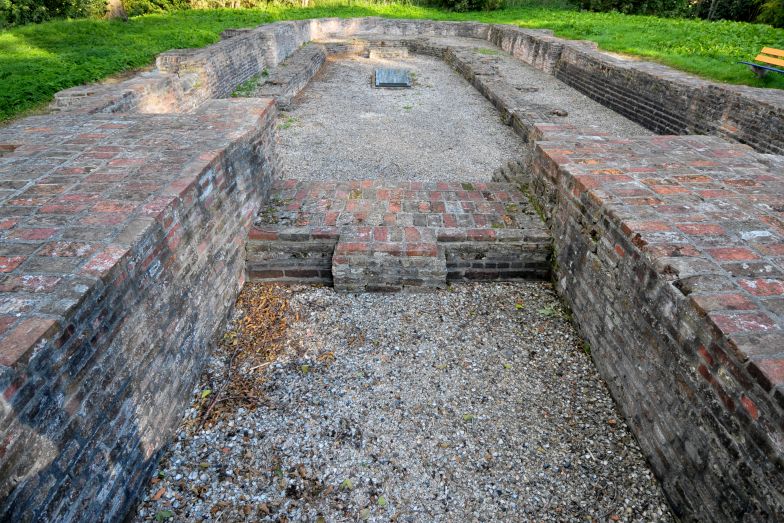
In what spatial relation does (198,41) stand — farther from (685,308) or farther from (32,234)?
(685,308)

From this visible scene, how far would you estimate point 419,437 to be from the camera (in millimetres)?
2668

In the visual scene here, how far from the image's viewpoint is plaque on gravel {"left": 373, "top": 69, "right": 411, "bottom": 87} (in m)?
11.0

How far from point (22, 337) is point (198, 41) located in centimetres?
1408

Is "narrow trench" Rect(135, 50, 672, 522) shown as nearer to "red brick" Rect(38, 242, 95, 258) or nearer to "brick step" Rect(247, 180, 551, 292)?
"brick step" Rect(247, 180, 551, 292)

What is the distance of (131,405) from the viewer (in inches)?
88.4

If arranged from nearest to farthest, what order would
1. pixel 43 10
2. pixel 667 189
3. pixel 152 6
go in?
pixel 667 189 < pixel 43 10 < pixel 152 6

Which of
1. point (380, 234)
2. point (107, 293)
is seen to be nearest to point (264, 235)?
point (380, 234)

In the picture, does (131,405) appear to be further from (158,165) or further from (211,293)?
(158,165)

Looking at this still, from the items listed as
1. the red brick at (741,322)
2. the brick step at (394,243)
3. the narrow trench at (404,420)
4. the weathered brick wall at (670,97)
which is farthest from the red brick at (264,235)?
the weathered brick wall at (670,97)

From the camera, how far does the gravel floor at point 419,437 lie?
2318 mm

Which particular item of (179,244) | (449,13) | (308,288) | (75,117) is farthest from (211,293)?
(449,13)

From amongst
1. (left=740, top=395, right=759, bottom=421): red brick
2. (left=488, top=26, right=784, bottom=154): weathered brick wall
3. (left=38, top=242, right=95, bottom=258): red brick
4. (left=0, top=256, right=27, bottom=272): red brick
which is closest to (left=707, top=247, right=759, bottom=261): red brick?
(left=740, top=395, right=759, bottom=421): red brick

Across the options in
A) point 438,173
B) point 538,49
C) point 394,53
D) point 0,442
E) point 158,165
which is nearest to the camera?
point 0,442

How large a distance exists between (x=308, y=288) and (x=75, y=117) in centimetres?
273
